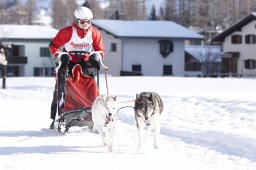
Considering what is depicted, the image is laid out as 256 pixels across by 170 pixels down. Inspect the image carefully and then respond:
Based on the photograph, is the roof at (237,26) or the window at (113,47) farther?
the window at (113,47)

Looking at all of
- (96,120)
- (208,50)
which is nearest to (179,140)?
(96,120)

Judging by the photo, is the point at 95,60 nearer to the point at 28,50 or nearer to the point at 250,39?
the point at 250,39

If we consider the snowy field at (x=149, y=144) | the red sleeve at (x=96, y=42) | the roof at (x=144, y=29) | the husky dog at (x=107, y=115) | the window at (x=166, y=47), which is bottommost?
the snowy field at (x=149, y=144)

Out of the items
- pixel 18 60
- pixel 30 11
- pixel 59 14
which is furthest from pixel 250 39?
pixel 30 11

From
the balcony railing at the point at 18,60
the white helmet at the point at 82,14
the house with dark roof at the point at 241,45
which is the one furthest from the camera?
the balcony railing at the point at 18,60

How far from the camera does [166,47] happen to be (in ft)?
Answer: 202

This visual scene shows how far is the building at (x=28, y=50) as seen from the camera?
6694 cm

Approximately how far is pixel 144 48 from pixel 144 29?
1.95 metres

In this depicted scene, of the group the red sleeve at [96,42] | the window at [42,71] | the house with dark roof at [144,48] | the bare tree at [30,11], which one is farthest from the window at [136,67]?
the bare tree at [30,11]

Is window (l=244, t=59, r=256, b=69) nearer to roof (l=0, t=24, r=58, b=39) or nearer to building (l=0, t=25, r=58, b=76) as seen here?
roof (l=0, t=24, r=58, b=39)

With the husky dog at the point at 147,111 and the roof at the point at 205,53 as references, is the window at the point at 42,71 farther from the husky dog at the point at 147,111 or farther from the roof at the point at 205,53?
the husky dog at the point at 147,111

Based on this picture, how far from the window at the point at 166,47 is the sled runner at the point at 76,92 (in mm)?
51004

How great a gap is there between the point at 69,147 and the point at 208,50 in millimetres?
68545

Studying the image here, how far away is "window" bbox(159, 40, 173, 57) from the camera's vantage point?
61.4 m
